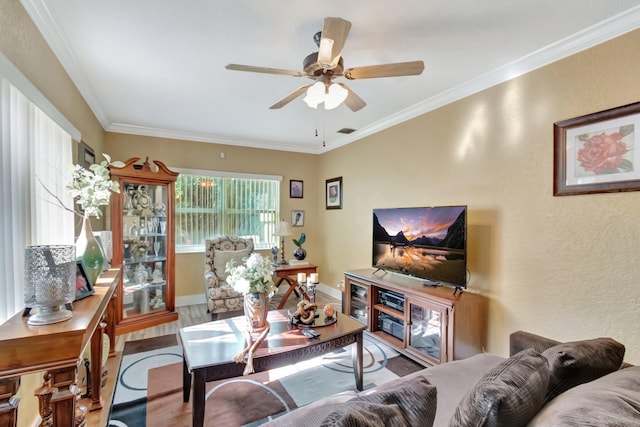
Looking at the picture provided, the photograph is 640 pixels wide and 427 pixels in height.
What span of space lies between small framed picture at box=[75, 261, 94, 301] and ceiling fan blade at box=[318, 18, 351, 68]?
6.01 ft

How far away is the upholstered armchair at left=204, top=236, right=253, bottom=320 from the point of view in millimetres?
3668

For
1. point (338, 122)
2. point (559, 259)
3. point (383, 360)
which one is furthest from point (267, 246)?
point (559, 259)

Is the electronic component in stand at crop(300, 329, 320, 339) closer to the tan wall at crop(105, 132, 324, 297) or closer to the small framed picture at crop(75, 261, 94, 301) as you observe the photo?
the small framed picture at crop(75, 261, 94, 301)

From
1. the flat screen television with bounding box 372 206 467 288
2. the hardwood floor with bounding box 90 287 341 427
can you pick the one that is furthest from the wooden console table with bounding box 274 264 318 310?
the flat screen television with bounding box 372 206 467 288

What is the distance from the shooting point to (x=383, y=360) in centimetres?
281

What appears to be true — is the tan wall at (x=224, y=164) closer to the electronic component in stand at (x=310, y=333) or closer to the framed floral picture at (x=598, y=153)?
the electronic component in stand at (x=310, y=333)

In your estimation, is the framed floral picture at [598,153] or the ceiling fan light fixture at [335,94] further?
the ceiling fan light fixture at [335,94]

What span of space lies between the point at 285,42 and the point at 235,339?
6.85ft

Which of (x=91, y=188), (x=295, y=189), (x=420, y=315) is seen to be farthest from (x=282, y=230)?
(x=91, y=188)

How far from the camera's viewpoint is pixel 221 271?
4.14 m

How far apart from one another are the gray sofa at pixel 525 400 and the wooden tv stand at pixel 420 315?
1280 millimetres

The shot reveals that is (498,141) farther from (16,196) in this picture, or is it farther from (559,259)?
(16,196)

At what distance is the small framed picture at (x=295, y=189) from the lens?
5.29 m

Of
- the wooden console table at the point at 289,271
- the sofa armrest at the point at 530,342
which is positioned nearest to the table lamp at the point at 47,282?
the sofa armrest at the point at 530,342
